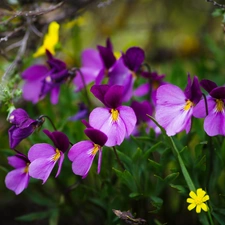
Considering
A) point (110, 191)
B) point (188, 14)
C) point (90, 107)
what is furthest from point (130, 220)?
point (188, 14)

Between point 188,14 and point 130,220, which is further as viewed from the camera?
point 188,14

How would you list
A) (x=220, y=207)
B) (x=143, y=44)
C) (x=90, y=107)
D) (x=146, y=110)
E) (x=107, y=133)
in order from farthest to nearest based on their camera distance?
(x=143, y=44)
(x=90, y=107)
(x=146, y=110)
(x=220, y=207)
(x=107, y=133)

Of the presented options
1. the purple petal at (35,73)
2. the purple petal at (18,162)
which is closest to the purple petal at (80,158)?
the purple petal at (18,162)

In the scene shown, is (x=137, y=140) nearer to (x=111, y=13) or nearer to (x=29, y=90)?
(x=29, y=90)

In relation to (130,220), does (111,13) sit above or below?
below

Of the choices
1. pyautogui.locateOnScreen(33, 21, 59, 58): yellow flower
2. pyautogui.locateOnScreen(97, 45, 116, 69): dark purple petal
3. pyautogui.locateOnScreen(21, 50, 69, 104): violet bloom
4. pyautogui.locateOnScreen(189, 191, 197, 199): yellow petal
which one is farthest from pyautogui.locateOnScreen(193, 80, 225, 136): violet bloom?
pyautogui.locateOnScreen(33, 21, 59, 58): yellow flower

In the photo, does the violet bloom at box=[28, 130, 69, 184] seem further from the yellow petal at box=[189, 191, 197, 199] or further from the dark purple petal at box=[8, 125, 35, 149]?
the yellow petal at box=[189, 191, 197, 199]

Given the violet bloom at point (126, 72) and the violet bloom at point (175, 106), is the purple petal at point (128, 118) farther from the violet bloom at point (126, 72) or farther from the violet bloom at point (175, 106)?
the violet bloom at point (126, 72)

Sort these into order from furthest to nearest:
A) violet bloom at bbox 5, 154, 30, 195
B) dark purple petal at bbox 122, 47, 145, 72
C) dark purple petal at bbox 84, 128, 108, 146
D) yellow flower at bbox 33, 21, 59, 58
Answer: yellow flower at bbox 33, 21, 59, 58
dark purple petal at bbox 122, 47, 145, 72
violet bloom at bbox 5, 154, 30, 195
dark purple petal at bbox 84, 128, 108, 146
